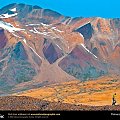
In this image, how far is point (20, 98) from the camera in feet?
231
